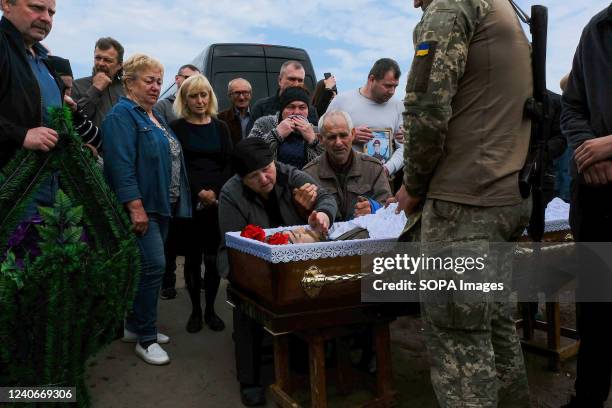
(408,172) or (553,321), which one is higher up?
(408,172)

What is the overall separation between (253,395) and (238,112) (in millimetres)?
2793

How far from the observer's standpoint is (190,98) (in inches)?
137

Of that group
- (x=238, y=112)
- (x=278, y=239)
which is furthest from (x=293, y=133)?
(x=278, y=239)

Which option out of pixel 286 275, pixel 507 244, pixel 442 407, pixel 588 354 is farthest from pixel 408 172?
pixel 588 354

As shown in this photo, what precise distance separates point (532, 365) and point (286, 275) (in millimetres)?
1675

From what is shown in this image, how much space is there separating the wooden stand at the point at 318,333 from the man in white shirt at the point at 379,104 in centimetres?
161

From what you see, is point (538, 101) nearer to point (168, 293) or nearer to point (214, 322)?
point (214, 322)

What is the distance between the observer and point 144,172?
9.52 feet

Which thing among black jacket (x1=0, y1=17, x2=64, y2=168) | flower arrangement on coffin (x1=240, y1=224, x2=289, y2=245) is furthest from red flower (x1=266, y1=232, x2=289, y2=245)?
black jacket (x1=0, y1=17, x2=64, y2=168)

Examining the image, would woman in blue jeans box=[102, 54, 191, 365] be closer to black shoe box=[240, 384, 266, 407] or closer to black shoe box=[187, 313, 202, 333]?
black shoe box=[187, 313, 202, 333]

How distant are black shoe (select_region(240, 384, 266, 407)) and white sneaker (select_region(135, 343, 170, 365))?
639 millimetres

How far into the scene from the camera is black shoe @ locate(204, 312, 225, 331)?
3500 millimetres

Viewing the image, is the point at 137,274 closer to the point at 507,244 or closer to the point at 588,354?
the point at 507,244

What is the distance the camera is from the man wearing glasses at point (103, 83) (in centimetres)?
383
